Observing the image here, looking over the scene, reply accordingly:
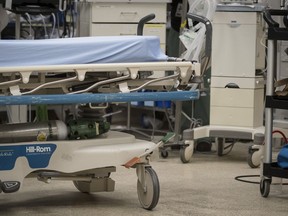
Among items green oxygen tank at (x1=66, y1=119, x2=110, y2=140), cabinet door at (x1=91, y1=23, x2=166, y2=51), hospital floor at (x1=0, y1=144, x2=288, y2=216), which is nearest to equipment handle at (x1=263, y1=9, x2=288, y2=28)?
hospital floor at (x1=0, y1=144, x2=288, y2=216)

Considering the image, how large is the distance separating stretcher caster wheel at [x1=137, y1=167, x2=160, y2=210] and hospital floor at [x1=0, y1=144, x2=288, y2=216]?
40mm

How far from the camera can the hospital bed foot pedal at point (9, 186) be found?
350 cm

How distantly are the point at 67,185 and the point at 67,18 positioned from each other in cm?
242

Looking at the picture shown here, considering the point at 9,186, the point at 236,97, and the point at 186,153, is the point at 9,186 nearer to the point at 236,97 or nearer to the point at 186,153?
the point at 186,153

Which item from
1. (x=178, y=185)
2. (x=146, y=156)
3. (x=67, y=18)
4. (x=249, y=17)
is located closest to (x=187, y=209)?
(x=146, y=156)

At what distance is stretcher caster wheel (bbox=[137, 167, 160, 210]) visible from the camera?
3.64 metres

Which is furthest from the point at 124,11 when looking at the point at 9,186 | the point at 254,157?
the point at 9,186

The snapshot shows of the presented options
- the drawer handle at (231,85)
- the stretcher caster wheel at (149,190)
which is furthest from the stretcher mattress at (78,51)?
the drawer handle at (231,85)

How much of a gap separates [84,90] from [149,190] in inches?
23.5

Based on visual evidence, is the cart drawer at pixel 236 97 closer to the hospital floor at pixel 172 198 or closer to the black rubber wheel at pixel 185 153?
the black rubber wheel at pixel 185 153

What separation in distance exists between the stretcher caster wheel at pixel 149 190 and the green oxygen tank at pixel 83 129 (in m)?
0.32

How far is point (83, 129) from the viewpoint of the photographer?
3.77 m

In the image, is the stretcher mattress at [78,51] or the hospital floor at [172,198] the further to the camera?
the hospital floor at [172,198]

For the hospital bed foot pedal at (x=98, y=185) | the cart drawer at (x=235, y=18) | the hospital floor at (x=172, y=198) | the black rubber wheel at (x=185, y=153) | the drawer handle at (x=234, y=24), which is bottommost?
the hospital floor at (x=172, y=198)
